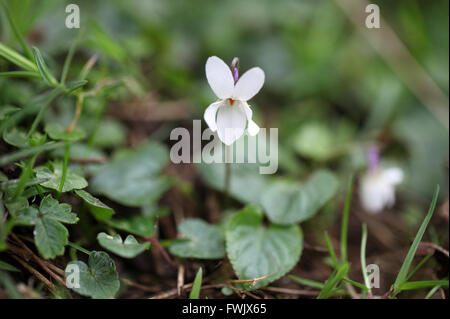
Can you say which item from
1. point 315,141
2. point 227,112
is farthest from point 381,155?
point 227,112

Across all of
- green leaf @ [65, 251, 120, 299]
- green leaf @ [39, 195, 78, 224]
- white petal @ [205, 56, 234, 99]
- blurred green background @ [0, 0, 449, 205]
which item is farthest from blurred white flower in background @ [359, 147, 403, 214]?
green leaf @ [39, 195, 78, 224]

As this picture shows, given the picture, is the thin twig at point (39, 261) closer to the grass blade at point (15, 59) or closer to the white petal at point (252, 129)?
the grass blade at point (15, 59)

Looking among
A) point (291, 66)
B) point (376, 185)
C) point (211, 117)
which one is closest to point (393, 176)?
point (376, 185)

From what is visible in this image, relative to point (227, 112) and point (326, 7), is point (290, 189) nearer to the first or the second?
point (227, 112)

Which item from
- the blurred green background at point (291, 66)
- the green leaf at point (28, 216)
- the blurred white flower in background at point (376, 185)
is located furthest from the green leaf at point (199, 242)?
the blurred white flower in background at point (376, 185)

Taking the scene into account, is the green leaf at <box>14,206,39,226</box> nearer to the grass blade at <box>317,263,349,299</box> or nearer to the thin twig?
the thin twig

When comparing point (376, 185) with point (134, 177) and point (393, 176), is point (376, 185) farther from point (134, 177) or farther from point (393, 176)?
point (134, 177)

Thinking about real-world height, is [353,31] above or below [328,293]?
above
